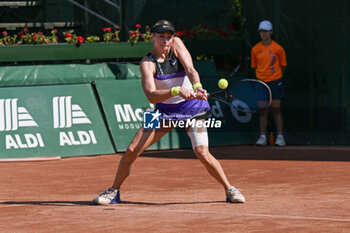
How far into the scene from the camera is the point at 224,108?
45.4 feet

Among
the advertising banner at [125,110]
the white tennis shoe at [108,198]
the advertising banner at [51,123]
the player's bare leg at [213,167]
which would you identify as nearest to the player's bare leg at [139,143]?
the white tennis shoe at [108,198]

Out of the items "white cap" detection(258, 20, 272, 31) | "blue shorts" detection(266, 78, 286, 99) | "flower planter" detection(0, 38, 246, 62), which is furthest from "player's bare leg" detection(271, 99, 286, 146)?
"flower planter" detection(0, 38, 246, 62)

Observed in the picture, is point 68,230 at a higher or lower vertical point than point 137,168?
higher

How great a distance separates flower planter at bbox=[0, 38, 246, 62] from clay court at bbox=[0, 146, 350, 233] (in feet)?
6.69

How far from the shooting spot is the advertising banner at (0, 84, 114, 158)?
40.3ft

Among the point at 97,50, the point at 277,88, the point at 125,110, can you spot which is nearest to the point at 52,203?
the point at 125,110

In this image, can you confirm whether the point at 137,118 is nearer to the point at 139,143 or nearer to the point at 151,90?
the point at 139,143

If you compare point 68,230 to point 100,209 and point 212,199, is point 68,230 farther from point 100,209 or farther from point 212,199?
point 212,199

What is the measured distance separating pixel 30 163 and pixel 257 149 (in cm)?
382

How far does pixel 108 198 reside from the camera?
25.9ft

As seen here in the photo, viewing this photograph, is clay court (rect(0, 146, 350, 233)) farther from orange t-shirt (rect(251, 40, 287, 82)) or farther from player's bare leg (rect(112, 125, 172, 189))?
orange t-shirt (rect(251, 40, 287, 82))

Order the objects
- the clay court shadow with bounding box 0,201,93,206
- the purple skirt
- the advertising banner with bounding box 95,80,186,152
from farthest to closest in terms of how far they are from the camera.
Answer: the advertising banner with bounding box 95,80,186,152, the clay court shadow with bounding box 0,201,93,206, the purple skirt

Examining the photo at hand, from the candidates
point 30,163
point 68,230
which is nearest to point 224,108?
point 30,163

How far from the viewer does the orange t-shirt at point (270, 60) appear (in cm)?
1357
